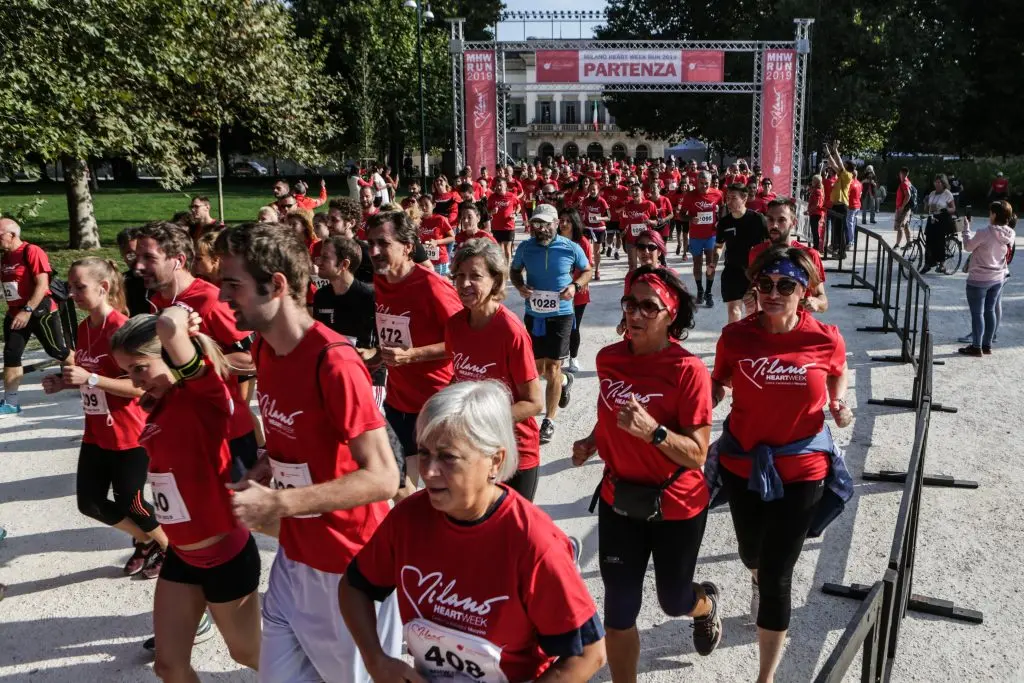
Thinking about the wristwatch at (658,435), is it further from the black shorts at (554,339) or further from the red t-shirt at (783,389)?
the black shorts at (554,339)

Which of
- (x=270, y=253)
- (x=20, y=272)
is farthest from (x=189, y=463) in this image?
(x=20, y=272)

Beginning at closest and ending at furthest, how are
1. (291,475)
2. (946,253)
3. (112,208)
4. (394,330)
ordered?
(291,475)
(394,330)
(946,253)
(112,208)

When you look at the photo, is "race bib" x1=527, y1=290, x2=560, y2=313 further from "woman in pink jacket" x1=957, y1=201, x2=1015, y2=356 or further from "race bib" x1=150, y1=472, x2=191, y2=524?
"woman in pink jacket" x1=957, y1=201, x2=1015, y2=356

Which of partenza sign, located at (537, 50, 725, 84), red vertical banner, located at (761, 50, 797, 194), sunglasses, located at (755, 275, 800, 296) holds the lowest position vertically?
sunglasses, located at (755, 275, 800, 296)

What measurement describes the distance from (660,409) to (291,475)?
1.53 metres

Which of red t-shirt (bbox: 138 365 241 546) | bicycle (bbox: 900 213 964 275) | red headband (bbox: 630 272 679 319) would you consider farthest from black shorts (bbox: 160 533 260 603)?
bicycle (bbox: 900 213 964 275)

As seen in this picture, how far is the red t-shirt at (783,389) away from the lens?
12.8ft

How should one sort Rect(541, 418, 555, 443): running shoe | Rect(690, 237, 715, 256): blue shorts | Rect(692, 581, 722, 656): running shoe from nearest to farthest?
Rect(692, 581, 722, 656): running shoe < Rect(541, 418, 555, 443): running shoe < Rect(690, 237, 715, 256): blue shorts

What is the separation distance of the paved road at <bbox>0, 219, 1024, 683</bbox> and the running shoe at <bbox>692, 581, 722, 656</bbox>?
0.41 ft

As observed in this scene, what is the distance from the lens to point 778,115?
22766 mm

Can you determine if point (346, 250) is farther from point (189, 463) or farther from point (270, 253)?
point (270, 253)

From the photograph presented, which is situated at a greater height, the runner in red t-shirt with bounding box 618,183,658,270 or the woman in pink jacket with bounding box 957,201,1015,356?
the runner in red t-shirt with bounding box 618,183,658,270

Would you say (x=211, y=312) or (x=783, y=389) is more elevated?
(x=211, y=312)

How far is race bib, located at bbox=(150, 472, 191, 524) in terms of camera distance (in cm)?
328
